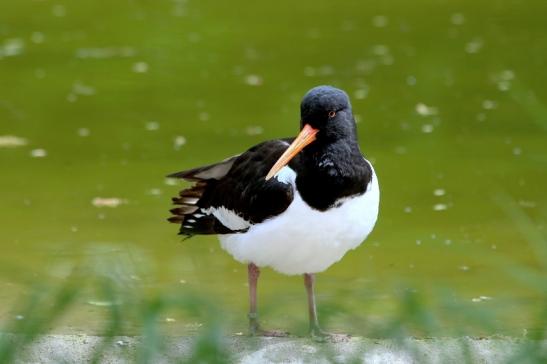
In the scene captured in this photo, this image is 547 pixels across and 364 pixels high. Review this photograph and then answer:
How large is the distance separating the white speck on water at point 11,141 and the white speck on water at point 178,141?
1.07 m

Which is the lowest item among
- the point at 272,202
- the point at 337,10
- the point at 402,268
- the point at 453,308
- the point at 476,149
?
the point at 337,10

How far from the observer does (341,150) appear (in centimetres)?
570

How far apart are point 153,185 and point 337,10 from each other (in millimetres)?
5292

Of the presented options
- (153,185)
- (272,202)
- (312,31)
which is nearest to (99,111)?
(153,185)

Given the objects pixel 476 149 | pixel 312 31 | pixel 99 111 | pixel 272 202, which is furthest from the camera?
pixel 312 31

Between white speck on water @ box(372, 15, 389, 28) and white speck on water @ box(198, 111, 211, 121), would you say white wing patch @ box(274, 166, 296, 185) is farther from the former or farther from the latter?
white speck on water @ box(372, 15, 389, 28)

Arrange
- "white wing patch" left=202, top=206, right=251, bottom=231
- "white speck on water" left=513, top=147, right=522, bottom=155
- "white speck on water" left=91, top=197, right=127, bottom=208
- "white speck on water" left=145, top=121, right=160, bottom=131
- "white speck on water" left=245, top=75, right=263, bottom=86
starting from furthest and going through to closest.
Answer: "white speck on water" left=245, top=75, right=263, bottom=86, "white speck on water" left=145, top=121, right=160, bottom=131, "white speck on water" left=513, top=147, right=522, bottom=155, "white speck on water" left=91, top=197, right=127, bottom=208, "white wing patch" left=202, top=206, right=251, bottom=231

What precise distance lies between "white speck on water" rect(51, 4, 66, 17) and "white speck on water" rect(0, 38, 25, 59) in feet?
3.59

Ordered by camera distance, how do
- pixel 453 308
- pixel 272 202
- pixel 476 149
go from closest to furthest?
pixel 453 308 → pixel 272 202 → pixel 476 149

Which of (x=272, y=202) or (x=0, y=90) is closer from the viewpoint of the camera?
(x=272, y=202)

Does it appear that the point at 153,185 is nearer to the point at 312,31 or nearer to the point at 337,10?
the point at 312,31

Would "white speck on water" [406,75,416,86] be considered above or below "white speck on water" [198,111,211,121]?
below

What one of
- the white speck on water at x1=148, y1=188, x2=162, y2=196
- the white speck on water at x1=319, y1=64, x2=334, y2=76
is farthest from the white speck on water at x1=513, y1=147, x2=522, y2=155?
the white speck on water at x1=148, y1=188, x2=162, y2=196

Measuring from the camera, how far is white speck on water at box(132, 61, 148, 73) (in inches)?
463
